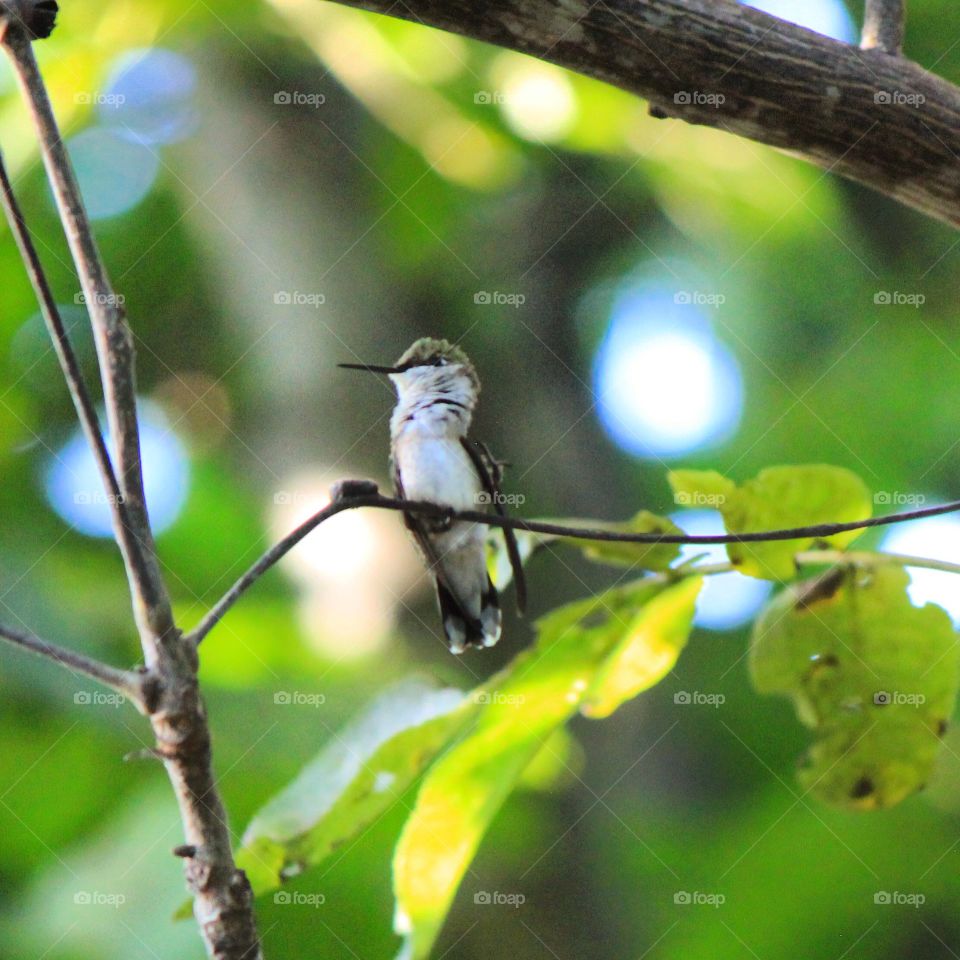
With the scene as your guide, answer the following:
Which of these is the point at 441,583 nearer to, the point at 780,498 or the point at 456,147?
the point at 780,498

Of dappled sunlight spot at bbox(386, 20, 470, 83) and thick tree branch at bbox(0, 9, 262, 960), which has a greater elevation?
dappled sunlight spot at bbox(386, 20, 470, 83)

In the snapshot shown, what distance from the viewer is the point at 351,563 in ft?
13.9

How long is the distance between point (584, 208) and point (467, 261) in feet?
2.83

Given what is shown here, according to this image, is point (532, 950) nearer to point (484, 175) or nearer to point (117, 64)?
point (484, 175)

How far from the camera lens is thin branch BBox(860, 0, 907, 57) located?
2.10 metres

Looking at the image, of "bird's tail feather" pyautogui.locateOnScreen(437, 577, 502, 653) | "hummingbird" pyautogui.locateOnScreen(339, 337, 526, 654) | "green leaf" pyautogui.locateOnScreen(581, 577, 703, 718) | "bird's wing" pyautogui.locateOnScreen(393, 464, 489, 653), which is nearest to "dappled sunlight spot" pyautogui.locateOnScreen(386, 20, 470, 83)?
"hummingbird" pyautogui.locateOnScreen(339, 337, 526, 654)

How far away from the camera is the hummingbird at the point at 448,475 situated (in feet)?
10.5

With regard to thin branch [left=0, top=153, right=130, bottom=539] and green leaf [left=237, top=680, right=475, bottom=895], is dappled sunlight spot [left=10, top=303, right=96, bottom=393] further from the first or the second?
thin branch [left=0, top=153, right=130, bottom=539]

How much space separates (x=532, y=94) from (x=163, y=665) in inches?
150

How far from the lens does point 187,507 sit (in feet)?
18.4

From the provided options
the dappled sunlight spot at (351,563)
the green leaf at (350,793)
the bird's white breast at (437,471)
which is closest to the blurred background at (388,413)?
the dappled sunlight spot at (351,563)

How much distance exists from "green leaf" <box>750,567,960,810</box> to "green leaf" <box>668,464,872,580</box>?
185mm

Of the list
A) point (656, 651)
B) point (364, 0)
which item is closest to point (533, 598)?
point (656, 651)

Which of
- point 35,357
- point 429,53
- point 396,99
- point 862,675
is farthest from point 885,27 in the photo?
point 35,357
